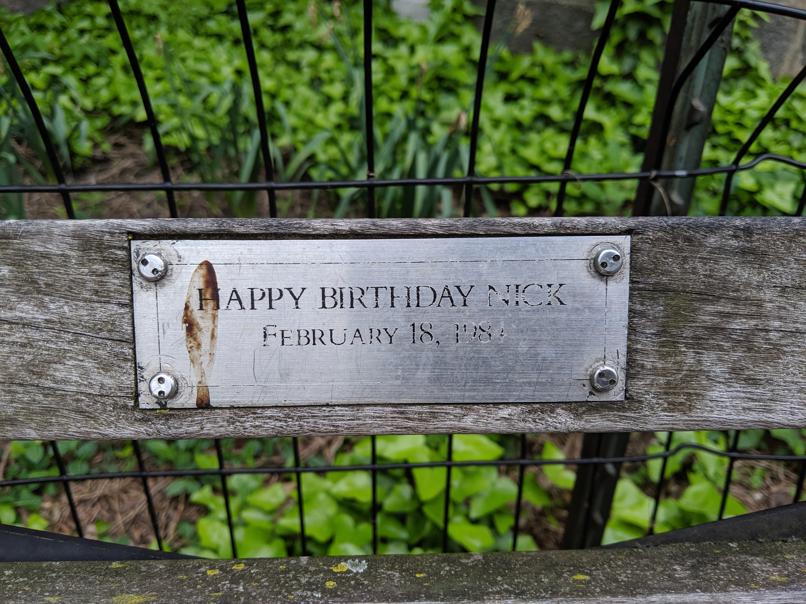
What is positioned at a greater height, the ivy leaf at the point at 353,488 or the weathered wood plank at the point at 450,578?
the weathered wood plank at the point at 450,578

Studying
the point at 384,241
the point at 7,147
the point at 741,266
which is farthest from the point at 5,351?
the point at 7,147

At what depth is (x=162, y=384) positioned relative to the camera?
907 millimetres

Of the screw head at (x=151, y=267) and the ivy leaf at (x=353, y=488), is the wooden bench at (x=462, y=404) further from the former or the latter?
the ivy leaf at (x=353, y=488)

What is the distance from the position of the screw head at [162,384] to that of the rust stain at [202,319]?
3cm

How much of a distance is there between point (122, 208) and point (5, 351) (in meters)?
1.66

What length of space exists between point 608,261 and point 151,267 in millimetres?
639

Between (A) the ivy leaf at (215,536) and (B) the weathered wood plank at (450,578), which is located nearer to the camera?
(B) the weathered wood plank at (450,578)

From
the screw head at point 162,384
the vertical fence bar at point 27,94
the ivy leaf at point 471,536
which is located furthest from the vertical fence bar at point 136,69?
the ivy leaf at point 471,536

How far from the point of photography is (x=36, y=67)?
2730 mm

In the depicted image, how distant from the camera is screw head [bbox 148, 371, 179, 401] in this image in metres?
0.91

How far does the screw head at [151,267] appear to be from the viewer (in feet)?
2.85

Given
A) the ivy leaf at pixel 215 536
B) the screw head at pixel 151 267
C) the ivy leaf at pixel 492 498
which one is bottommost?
the ivy leaf at pixel 215 536

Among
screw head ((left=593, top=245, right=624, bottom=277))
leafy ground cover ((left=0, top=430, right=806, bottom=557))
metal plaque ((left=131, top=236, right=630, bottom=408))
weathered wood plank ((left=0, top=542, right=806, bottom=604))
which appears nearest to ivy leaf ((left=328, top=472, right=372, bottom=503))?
leafy ground cover ((left=0, top=430, right=806, bottom=557))

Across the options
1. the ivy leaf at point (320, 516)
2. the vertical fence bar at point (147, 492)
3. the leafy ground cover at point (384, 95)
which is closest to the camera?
the vertical fence bar at point (147, 492)
